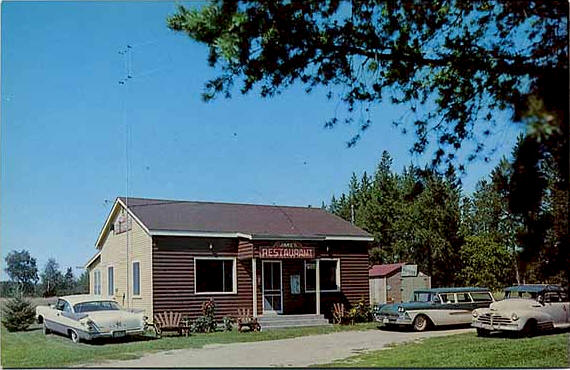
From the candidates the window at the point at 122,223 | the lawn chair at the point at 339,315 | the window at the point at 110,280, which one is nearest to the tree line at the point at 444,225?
the lawn chair at the point at 339,315

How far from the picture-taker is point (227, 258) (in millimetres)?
9742

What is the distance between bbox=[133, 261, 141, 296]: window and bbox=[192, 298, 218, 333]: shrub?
0.74 m

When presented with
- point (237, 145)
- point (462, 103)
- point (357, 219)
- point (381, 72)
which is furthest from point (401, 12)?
point (357, 219)

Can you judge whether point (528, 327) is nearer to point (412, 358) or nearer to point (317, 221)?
point (412, 358)

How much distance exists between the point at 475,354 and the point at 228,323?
9.56 ft

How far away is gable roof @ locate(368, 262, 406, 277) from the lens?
9062mm

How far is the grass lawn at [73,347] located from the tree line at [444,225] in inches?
68.8

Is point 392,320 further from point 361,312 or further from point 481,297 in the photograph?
point 481,297

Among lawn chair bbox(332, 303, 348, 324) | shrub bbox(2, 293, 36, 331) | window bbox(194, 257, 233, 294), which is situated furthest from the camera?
lawn chair bbox(332, 303, 348, 324)

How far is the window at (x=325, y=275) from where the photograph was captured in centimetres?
1018

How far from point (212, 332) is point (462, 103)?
356 cm

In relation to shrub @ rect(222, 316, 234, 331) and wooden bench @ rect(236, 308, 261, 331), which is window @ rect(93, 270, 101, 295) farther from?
wooden bench @ rect(236, 308, 261, 331)

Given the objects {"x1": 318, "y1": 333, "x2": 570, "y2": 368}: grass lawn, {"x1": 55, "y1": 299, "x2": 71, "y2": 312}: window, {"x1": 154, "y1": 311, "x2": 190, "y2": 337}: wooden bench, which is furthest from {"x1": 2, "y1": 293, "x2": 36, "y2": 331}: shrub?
{"x1": 318, "y1": 333, "x2": 570, "y2": 368}: grass lawn

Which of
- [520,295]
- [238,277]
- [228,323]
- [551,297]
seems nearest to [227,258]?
[238,277]
